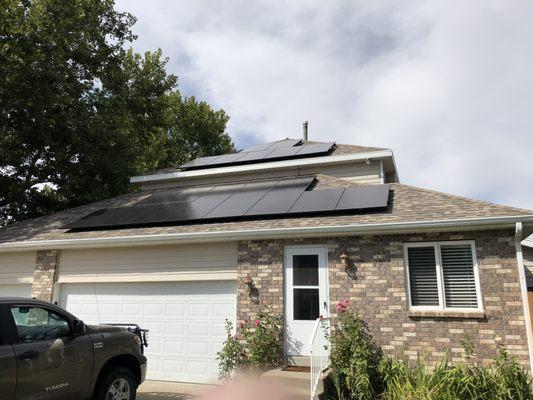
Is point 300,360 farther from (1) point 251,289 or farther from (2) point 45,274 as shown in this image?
(2) point 45,274

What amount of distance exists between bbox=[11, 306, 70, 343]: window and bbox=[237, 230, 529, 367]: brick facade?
164 inches

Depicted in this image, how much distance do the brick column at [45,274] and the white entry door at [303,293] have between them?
626cm

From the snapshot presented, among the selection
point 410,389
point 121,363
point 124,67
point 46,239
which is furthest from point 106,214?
point 124,67

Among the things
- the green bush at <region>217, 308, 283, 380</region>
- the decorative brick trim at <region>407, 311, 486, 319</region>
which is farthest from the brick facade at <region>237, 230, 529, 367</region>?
the green bush at <region>217, 308, 283, 380</region>

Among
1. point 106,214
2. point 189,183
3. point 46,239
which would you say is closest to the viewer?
point 46,239

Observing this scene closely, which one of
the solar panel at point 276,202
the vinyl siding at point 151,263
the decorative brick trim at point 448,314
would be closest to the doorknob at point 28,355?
the vinyl siding at point 151,263

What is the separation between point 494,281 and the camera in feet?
25.5

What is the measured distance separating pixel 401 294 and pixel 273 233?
2809mm

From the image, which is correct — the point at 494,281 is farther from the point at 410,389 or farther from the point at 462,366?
the point at 410,389

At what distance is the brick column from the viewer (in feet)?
36.5

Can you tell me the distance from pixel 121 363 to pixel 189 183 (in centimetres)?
934

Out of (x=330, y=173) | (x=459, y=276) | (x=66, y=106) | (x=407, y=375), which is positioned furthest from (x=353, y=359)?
(x=66, y=106)

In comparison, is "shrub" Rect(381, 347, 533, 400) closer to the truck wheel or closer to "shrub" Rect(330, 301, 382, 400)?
"shrub" Rect(330, 301, 382, 400)

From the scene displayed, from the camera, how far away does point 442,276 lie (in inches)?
323
